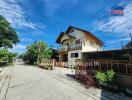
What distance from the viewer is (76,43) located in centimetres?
2591

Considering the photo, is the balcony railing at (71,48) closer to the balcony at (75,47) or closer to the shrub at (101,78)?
the balcony at (75,47)

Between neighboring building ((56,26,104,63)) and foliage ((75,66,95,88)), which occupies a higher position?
neighboring building ((56,26,104,63))

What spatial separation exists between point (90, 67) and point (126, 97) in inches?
201

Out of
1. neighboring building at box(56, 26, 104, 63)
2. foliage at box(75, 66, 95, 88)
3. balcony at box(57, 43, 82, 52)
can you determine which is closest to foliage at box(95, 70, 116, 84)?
foliage at box(75, 66, 95, 88)

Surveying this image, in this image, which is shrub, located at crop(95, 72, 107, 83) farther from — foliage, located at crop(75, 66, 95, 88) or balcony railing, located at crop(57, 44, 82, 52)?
balcony railing, located at crop(57, 44, 82, 52)

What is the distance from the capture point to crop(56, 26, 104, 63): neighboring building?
2405 centimetres

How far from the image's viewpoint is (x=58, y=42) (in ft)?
104

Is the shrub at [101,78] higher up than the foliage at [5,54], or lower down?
lower down

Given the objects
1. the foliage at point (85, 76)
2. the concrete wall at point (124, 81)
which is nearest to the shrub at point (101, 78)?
the foliage at point (85, 76)

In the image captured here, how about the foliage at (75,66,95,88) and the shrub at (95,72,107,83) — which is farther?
the foliage at (75,66,95,88)

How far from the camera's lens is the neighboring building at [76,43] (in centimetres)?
2405

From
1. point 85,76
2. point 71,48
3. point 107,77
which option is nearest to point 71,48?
point 71,48

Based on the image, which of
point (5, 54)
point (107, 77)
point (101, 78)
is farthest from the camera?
point (5, 54)

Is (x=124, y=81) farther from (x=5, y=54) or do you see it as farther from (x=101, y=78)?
(x=5, y=54)
